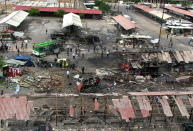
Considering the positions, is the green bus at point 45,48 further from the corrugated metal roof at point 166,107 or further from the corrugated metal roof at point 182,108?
the corrugated metal roof at point 182,108

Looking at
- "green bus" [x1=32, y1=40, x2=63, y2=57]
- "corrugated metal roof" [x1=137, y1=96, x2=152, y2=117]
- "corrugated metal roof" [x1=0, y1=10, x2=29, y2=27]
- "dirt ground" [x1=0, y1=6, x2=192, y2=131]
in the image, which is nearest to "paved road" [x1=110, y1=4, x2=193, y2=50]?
"dirt ground" [x1=0, y1=6, x2=192, y2=131]

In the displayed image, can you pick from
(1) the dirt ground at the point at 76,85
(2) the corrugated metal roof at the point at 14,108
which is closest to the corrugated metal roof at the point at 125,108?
(1) the dirt ground at the point at 76,85

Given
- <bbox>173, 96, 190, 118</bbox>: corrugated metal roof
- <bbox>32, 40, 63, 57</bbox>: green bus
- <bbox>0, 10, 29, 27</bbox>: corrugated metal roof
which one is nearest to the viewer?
<bbox>173, 96, 190, 118</bbox>: corrugated metal roof

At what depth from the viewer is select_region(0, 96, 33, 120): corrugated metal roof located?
1691cm

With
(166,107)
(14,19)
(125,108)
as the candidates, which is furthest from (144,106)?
(14,19)

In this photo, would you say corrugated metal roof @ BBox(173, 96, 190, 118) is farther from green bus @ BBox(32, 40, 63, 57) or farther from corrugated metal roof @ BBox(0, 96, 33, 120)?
green bus @ BBox(32, 40, 63, 57)

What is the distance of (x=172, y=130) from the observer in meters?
19.1

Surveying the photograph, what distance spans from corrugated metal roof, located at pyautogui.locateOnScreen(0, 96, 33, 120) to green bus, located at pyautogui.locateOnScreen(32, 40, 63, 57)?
1651cm

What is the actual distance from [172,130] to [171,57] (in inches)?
600

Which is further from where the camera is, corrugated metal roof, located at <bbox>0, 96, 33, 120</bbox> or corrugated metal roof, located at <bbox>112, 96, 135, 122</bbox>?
corrugated metal roof, located at <bbox>112, 96, 135, 122</bbox>

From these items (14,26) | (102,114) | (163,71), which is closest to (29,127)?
(102,114)

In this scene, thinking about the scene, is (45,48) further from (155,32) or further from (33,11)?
(33,11)

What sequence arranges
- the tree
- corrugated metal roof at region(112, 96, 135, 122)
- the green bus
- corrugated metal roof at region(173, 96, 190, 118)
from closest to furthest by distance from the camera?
corrugated metal roof at region(112, 96, 135, 122)
corrugated metal roof at region(173, 96, 190, 118)
the green bus
the tree

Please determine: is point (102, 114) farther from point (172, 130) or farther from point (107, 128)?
point (172, 130)
